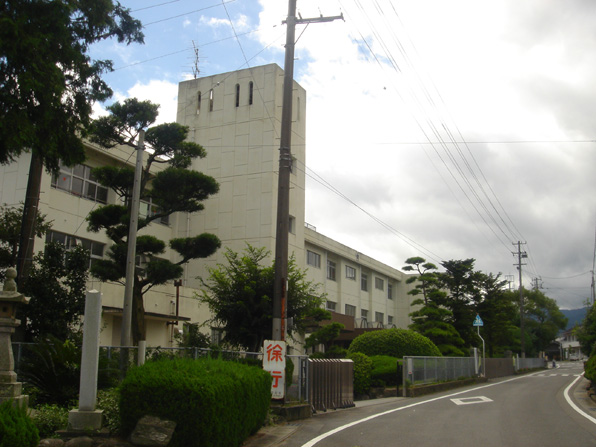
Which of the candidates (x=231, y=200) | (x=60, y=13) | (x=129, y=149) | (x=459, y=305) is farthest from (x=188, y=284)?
(x=60, y=13)

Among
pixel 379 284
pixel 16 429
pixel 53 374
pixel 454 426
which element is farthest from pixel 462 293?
pixel 16 429

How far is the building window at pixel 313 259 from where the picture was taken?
4119cm

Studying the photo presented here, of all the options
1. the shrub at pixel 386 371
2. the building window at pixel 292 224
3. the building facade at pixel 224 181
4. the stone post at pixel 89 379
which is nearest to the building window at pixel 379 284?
the building facade at pixel 224 181

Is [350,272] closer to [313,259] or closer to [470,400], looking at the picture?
[313,259]

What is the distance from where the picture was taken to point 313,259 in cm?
4206

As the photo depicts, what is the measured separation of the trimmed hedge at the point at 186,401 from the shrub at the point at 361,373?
43.4 ft

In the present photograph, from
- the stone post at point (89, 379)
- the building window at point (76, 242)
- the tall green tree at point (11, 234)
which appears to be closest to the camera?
the stone post at point (89, 379)

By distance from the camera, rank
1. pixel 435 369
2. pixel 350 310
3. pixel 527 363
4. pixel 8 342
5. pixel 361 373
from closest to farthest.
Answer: pixel 8 342 < pixel 361 373 < pixel 435 369 < pixel 350 310 < pixel 527 363

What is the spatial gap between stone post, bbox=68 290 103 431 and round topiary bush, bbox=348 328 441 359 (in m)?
18.3

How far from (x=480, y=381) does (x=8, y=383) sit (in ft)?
100

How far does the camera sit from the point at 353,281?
160ft

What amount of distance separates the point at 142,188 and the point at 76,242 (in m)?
6.81

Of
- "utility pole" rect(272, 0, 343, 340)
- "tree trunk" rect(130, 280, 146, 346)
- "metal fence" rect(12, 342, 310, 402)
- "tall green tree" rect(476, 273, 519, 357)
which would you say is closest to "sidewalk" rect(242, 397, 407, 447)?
"metal fence" rect(12, 342, 310, 402)

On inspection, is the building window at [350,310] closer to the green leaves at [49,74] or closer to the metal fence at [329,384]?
the metal fence at [329,384]
